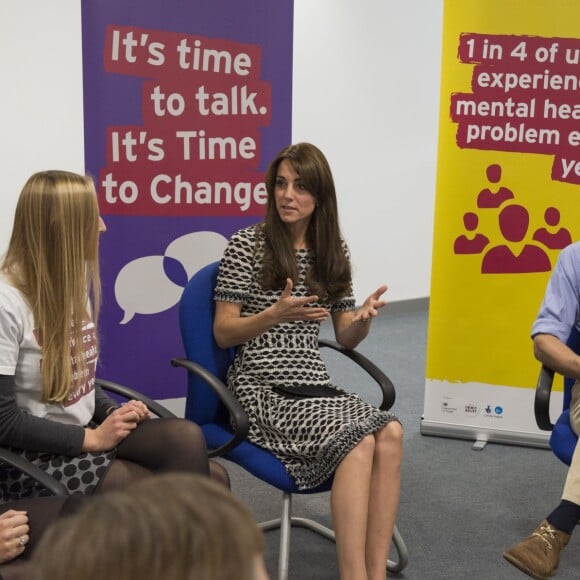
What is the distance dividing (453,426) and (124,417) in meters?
2.13

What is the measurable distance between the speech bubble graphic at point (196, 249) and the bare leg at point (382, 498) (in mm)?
1223

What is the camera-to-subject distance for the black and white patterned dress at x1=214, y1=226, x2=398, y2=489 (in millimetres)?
2508

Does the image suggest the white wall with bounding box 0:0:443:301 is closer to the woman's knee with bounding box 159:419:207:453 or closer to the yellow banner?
the yellow banner

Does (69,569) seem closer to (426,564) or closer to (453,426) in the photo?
(426,564)

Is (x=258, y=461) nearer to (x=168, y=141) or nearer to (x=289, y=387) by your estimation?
(x=289, y=387)

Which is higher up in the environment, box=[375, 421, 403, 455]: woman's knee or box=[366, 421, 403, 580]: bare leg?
box=[375, 421, 403, 455]: woman's knee

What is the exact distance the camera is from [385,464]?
100 inches

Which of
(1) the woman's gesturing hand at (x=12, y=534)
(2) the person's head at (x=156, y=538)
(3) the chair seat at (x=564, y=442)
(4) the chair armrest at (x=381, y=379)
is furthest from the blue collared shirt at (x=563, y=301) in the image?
(2) the person's head at (x=156, y=538)

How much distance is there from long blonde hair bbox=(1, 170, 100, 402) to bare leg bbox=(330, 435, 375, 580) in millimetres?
795

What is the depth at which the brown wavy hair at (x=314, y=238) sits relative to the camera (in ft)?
9.12

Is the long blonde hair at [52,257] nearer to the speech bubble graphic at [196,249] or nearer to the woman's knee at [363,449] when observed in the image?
the woman's knee at [363,449]

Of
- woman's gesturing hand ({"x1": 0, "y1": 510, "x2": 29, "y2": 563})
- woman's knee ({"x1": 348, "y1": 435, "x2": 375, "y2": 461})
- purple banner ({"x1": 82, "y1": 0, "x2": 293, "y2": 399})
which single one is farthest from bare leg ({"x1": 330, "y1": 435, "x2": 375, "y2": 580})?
purple banner ({"x1": 82, "y1": 0, "x2": 293, "y2": 399})

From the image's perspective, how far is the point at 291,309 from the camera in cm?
254

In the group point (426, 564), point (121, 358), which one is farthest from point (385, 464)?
point (121, 358)
